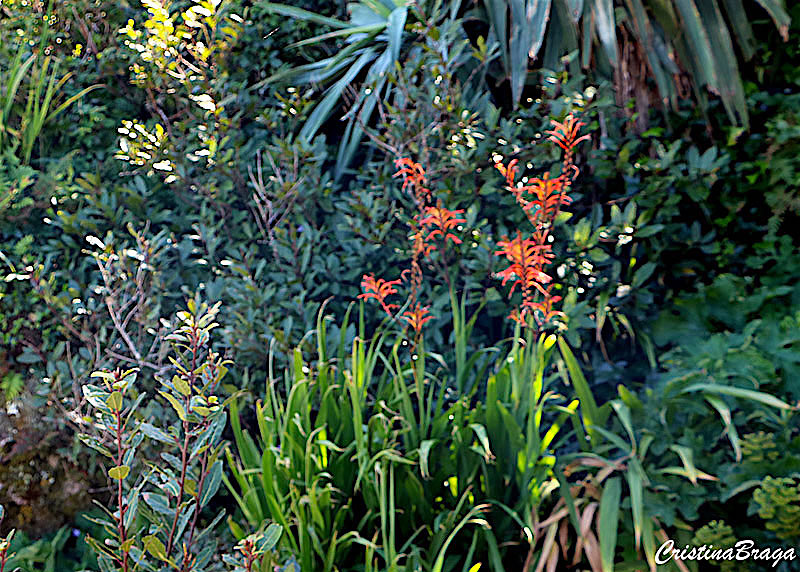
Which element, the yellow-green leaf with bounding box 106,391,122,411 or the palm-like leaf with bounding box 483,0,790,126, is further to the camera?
the palm-like leaf with bounding box 483,0,790,126

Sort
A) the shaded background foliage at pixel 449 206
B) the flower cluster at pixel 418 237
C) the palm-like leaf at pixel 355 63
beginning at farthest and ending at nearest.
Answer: the palm-like leaf at pixel 355 63, the shaded background foliage at pixel 449 206, the flower cluster at pixel 418 237

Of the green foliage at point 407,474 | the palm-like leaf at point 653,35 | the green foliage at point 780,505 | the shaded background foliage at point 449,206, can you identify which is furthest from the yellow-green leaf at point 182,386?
the palm-like leaf at point 653,35

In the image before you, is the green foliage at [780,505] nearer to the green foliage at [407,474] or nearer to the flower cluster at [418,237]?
the green foliage at [407,474]

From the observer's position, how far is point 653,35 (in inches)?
87.3

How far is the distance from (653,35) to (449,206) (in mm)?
887

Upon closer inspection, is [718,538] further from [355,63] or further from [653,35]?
[355,63]

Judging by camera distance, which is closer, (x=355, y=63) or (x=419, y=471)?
(x=419, y=471)

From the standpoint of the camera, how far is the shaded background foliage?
2.02m

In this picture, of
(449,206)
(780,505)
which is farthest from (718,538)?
(449,206)

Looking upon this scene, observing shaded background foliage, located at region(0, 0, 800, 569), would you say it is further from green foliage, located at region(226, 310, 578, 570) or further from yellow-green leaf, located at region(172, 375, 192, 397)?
yellow-green leaf, located at region(172, 375, 192, 397)

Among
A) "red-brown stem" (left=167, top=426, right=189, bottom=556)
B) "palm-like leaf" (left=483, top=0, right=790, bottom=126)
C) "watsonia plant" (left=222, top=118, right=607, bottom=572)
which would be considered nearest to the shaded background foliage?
"palm-like leaf" (left=483, top=0, right=790, bottom=126)

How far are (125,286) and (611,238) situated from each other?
1.40 m

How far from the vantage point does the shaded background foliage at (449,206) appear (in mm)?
2016

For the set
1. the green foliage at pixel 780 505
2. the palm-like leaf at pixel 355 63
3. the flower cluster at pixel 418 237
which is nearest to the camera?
the green foliage at pixel 780 505
